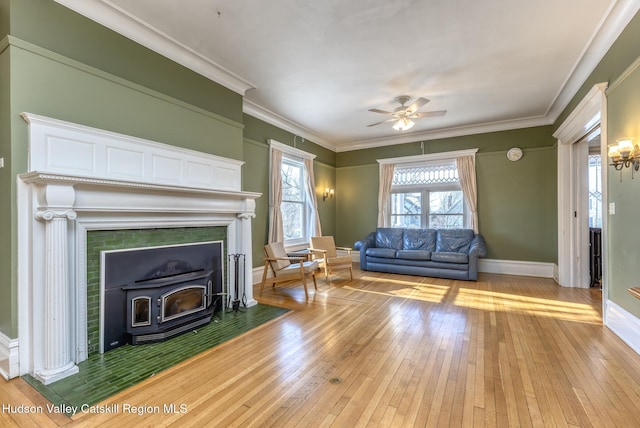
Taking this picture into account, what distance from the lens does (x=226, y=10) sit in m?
2.68

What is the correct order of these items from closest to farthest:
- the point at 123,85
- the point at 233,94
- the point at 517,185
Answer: the point at 123,85 < the point at 233,94 < the point at 517,185

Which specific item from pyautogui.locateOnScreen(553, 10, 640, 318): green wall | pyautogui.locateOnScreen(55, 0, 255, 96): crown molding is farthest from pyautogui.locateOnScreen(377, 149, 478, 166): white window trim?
pyautogui.locateOnScreen(55, 0, 255, 96): crown molding

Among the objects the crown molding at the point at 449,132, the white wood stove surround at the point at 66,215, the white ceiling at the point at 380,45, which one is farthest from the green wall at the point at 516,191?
Answer: the white wood stove surround at the point at 66,215

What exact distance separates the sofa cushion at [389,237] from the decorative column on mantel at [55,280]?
544 cm

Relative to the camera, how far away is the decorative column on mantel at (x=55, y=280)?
2172mm

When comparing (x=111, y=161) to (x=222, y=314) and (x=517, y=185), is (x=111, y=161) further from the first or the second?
(x=517, y=185)

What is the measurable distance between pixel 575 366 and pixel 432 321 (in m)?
1.26

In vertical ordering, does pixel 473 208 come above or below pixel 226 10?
below

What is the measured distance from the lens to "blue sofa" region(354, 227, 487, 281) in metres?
5.36

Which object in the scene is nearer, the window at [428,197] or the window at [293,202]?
the window at [293,202]

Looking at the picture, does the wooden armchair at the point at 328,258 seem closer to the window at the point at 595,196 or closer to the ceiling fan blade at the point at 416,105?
the ceiling fan blade at the point at 416,105

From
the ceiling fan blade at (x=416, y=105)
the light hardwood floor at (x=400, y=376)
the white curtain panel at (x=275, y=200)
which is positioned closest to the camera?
the light hardwood floor at (x=400, y=376)

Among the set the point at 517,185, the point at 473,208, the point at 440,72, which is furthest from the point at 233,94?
the point at 517,185

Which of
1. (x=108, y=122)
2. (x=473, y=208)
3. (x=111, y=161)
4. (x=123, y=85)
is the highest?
(x=123, y=85)
